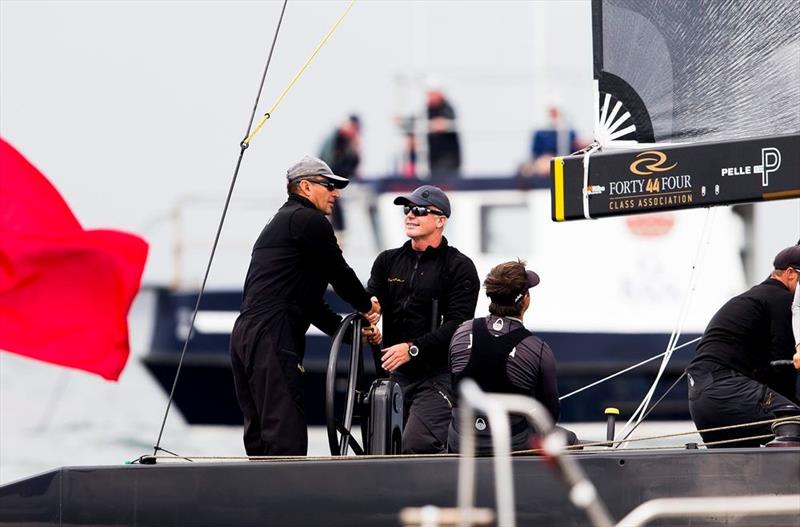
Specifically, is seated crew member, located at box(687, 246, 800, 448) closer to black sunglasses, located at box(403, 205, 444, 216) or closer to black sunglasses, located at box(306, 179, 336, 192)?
black sunglasses, located at box(403, 205, 444, 216)

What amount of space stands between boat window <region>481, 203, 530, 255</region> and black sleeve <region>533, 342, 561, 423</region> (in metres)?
9.63

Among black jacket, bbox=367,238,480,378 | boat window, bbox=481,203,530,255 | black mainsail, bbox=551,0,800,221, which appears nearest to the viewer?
black mainsail, bbox=551,0,800,221

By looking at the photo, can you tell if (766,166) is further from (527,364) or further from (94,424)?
(94,424)

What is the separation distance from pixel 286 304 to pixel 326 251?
0.23 metres

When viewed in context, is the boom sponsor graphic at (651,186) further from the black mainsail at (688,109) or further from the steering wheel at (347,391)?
the steering wheel at (347,391)

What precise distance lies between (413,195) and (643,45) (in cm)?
105

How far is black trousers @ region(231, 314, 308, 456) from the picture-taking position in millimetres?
6184

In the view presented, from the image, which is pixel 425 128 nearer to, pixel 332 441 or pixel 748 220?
pixel 748 220

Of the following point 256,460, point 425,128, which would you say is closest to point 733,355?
point 256,460

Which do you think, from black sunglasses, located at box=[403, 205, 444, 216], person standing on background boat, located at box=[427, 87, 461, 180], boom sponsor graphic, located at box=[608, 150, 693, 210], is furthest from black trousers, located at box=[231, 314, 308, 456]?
person standing on background boat, located at box=[427, 87, 461, 180]

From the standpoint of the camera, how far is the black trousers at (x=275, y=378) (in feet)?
20.3

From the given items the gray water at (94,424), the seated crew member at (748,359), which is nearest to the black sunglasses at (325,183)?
the seated crew member at (748,359)

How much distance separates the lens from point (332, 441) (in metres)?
6.27

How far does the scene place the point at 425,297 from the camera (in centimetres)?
670
